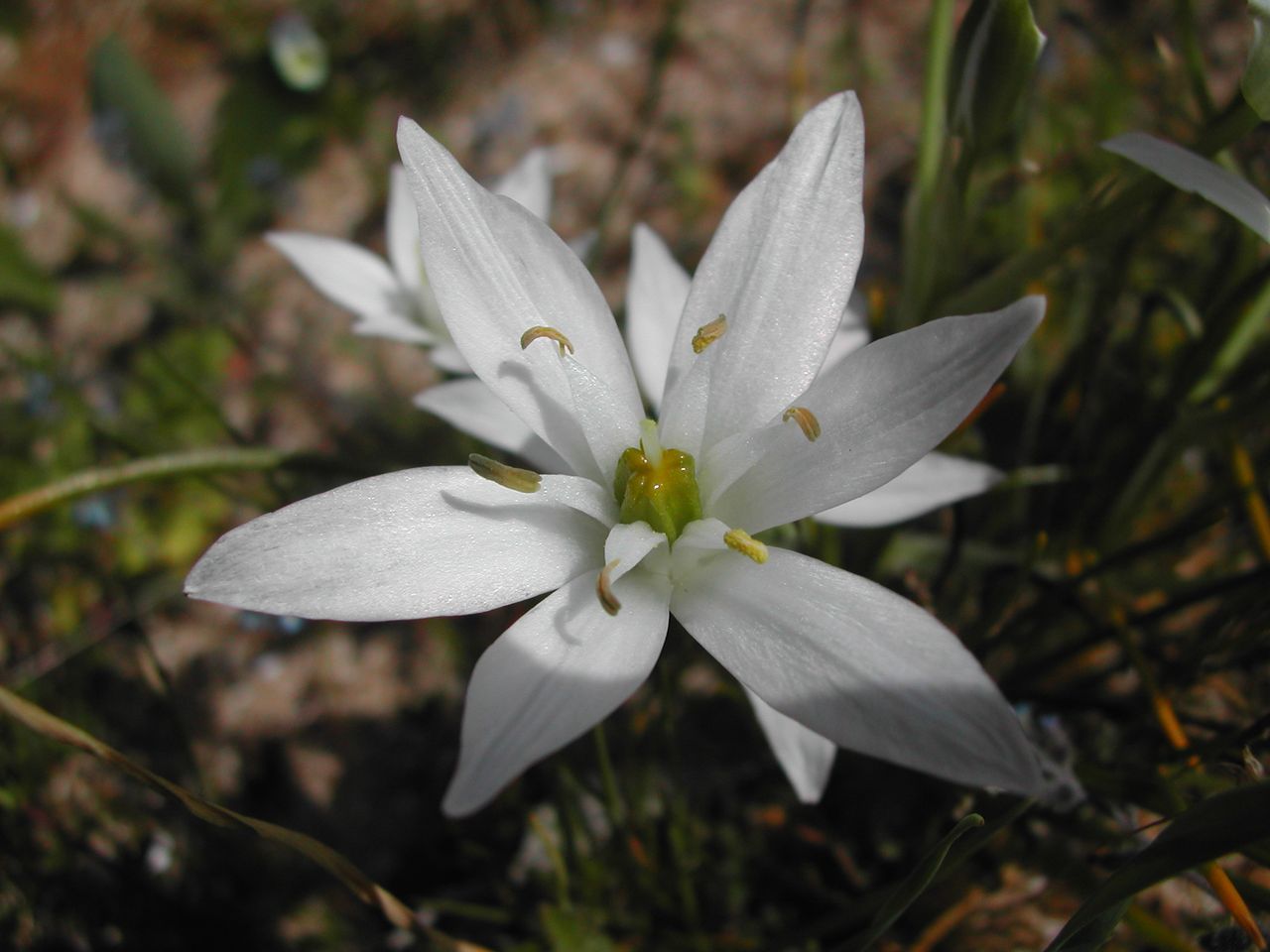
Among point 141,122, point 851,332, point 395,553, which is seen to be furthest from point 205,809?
point 141,122

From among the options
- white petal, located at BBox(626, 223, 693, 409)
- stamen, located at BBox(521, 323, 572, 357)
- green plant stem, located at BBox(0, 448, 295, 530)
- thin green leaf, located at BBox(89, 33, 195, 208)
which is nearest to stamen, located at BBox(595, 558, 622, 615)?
stamen, located at BBox(521, 323, 572, 357)

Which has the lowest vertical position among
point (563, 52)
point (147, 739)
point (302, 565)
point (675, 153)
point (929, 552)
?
point (147, 739)

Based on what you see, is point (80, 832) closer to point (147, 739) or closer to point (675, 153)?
point (147, 739)

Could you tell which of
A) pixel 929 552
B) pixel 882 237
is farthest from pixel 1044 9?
pixel 929 552

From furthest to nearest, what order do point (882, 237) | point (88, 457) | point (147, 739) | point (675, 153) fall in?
point (675, 153), point (882, 237), point (88, 457), point (147, 739)

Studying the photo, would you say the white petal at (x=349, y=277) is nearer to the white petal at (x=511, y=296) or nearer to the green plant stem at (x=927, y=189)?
the white petal at (x=511, y=296)

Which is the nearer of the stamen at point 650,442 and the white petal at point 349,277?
the stamen at point 650,442

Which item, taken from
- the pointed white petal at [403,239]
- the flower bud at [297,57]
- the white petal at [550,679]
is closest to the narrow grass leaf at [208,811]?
the white petal at [550,679]
